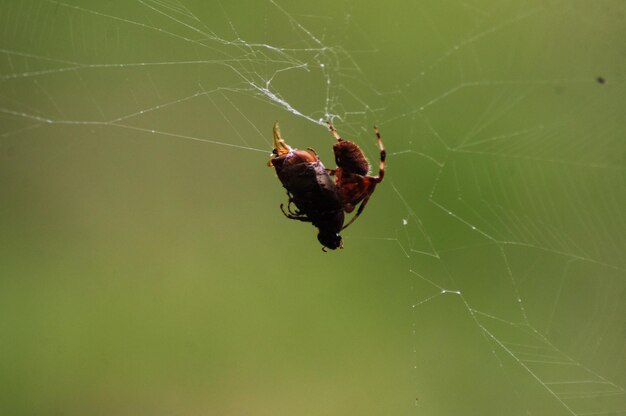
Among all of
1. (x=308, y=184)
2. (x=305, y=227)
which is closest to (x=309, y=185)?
(x=308, y=184)

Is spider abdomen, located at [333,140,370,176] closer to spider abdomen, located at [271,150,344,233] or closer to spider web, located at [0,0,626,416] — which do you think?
spider abdomen, located at [271,150,344,233]

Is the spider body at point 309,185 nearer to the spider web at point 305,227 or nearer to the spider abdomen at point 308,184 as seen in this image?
the spider abdomen at point 308,184

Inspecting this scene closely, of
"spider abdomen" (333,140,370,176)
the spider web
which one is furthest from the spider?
the spider web

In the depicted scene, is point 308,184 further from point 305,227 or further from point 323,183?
point 305,227

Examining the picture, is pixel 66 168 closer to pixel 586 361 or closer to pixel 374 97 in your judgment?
pixel 374 97

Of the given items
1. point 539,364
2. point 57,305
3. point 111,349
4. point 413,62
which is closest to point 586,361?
point 539,364

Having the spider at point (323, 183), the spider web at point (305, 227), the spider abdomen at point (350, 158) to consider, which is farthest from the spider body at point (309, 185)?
the spider web at point (305, 227)
